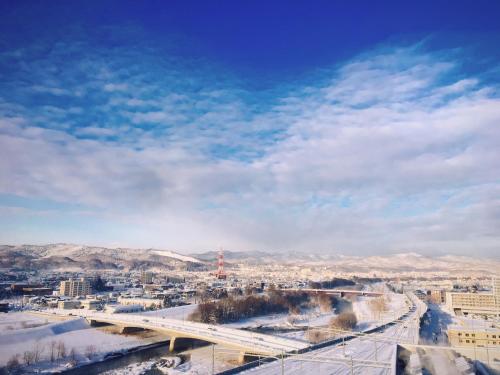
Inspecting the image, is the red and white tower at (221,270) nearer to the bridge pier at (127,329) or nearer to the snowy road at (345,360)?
the bridge pier at (127,329)

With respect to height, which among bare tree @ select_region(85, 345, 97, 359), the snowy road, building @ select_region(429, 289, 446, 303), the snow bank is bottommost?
building @ select_region(429, 289, 446, 303)

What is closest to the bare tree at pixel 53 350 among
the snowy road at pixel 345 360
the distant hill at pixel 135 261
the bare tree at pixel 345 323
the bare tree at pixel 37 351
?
the bare tree at pixel 37 351

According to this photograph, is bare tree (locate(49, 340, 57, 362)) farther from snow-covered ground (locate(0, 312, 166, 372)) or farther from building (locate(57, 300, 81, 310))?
building (locate(57, 300, 81, 310))

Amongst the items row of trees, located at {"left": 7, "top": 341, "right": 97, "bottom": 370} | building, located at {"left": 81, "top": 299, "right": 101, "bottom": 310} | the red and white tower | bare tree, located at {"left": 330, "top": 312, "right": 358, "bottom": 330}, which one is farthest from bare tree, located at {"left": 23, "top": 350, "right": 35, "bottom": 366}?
the red and white tower

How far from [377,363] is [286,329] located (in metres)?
13.4

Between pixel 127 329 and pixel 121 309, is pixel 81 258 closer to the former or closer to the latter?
pixel 121 309

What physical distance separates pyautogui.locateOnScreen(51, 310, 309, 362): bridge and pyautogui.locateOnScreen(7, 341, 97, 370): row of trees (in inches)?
119

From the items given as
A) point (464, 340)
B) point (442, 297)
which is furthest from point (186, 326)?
point (442, 297)

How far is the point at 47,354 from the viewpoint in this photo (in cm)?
1508

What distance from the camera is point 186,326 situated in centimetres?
1800

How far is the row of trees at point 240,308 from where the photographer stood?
2373cm

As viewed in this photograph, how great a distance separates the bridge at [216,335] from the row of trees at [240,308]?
166 inches

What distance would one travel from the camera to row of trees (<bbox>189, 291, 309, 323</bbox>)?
2373 cm

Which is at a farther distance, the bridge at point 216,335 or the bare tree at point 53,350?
the bare tree at point 53,350
